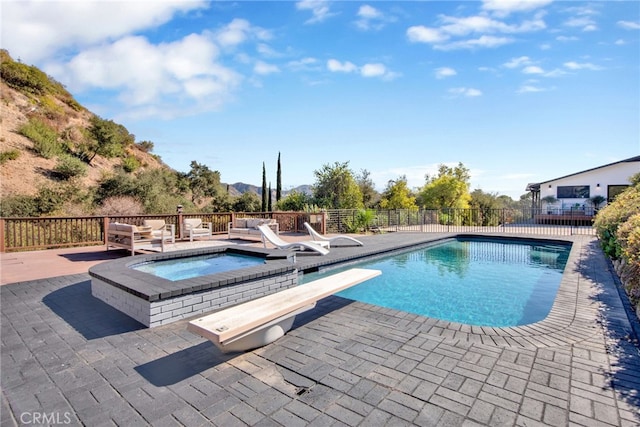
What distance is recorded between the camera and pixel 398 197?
69.6ft

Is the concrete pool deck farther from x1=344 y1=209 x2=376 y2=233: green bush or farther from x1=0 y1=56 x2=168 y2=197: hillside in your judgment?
x1=0 y1=56 x2=168 y2=197: hillside

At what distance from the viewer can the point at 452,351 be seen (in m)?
2.75

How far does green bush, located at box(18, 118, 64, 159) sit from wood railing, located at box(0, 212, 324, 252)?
11.8 meters

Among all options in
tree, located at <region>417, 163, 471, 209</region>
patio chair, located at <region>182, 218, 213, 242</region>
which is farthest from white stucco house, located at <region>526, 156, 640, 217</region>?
patio chair, located at <region>182, 218, 213, 242</region>

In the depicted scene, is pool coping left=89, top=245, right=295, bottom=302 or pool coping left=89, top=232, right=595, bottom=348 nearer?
pool coping left=89, top=232, right=595, bottom=348

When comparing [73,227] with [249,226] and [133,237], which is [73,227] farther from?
[249,226]

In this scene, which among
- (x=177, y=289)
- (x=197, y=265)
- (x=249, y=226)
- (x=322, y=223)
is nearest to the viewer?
(x=177, y=289)

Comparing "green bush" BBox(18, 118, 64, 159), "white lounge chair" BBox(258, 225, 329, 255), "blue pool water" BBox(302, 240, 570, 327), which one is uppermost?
"green bush" BBox(18, 118, 64, 159)

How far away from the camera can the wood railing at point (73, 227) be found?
8359mm

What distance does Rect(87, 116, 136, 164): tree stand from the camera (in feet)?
73.5

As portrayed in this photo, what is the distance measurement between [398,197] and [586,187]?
12.6m

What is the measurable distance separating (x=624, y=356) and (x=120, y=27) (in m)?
11.0

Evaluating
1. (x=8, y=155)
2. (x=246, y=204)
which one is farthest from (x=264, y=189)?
(x=8, y=155)

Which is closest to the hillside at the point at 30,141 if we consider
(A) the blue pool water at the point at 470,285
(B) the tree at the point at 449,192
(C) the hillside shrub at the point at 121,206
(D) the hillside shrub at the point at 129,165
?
(D) the hillside shrub at the point at 129,165
